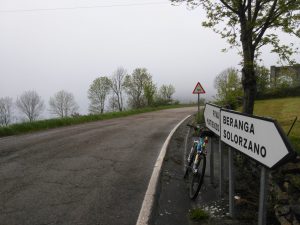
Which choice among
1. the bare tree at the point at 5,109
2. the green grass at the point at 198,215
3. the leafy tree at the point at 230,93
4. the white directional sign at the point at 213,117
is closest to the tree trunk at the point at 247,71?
the leafy tree at the point at 230,93

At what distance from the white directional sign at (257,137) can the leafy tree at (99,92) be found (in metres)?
64.3

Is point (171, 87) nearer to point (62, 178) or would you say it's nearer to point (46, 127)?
point (46, 127)

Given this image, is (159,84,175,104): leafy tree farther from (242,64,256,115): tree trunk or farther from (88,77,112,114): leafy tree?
(242,64,256,115): tree trunk

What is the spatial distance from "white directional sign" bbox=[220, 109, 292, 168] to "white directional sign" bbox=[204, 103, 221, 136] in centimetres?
69

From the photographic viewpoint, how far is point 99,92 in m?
68.9

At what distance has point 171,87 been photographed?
233 feet

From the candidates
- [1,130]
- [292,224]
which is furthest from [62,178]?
[1,130]

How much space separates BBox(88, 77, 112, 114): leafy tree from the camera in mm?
68125

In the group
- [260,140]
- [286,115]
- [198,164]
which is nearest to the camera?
[260,140]

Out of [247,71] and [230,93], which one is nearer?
[247,71]

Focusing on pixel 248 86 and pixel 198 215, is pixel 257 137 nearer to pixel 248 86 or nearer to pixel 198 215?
pixel 198 215

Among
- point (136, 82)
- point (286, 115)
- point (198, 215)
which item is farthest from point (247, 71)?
point (136, 82)

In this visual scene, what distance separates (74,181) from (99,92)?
64.0 m

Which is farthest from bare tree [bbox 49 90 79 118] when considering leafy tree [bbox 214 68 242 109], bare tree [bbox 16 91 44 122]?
leafy tree [bbox 214 68 242 109]
